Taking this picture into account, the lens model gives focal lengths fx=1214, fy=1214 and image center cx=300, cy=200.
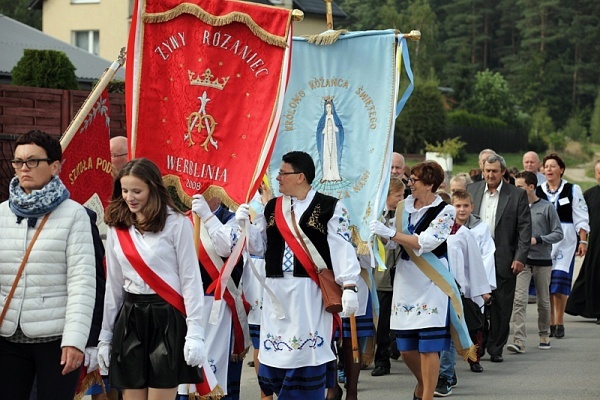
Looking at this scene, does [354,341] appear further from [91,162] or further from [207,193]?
[91,162]

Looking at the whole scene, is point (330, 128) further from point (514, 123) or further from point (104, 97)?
point (514, 123)

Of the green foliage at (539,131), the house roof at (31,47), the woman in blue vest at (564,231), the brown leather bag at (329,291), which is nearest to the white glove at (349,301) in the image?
the brown leather bag at (329,291)

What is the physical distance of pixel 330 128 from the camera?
947cm

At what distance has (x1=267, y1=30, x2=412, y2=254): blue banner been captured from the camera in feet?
31.0

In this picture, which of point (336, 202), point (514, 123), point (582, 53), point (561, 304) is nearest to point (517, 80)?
point (582, 53)

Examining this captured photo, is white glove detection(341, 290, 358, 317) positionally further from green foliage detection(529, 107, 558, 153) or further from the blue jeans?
green foliage detection(529, 107, 558, 153)

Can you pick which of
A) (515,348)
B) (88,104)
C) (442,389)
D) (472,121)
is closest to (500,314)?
(515,348)

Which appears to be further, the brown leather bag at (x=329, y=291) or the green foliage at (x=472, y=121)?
the green foliage at (x=472, y=121)

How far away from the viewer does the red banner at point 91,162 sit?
25.2 ft

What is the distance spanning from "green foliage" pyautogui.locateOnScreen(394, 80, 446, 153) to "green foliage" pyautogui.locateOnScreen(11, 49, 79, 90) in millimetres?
43936

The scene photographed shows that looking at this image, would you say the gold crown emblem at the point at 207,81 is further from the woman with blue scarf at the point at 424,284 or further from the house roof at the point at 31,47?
the house roof at the point at 31,47

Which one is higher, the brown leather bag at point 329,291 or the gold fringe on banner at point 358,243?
the gold fringe on banner at point 358,243

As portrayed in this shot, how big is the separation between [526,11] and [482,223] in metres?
81.3

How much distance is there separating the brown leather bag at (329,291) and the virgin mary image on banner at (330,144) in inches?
79.1
